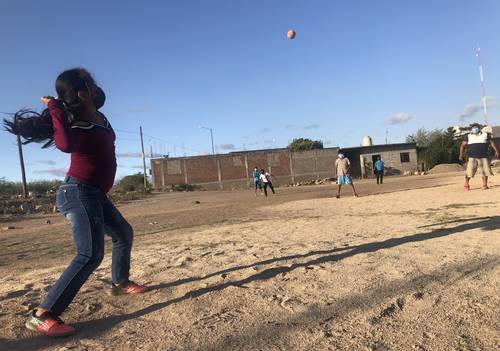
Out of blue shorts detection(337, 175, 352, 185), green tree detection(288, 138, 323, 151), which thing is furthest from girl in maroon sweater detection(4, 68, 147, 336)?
green tree detection(288, 138, 323, 151)

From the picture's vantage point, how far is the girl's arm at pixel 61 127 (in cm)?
321

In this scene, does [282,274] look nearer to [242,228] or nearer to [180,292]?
[180,292]

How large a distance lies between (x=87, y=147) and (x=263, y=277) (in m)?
1.96

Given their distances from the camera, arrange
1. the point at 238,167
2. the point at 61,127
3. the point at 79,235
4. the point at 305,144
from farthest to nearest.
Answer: the point at 305,144 < the point at 238,167 < the point at 79,235 < the point at 61,127

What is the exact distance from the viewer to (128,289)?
3926 mm

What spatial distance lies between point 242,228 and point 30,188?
47628 mm

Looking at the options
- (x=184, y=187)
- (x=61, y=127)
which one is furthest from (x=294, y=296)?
(x=184, y=187)

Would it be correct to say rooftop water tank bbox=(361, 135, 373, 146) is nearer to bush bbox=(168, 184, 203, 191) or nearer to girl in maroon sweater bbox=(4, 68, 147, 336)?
bush bbox=(168, 184, 203, 191)

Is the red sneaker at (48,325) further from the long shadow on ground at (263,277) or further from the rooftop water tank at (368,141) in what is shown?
the rooftop water tank at (368,141)

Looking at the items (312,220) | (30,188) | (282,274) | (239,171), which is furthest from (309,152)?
(282,274)

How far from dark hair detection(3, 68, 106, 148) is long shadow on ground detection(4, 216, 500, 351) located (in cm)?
144

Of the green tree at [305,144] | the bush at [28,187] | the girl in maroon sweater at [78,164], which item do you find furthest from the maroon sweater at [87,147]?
the green tree at [305,144]

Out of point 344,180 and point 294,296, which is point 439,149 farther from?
point 294,296

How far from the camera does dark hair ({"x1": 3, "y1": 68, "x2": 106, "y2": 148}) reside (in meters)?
3.32
